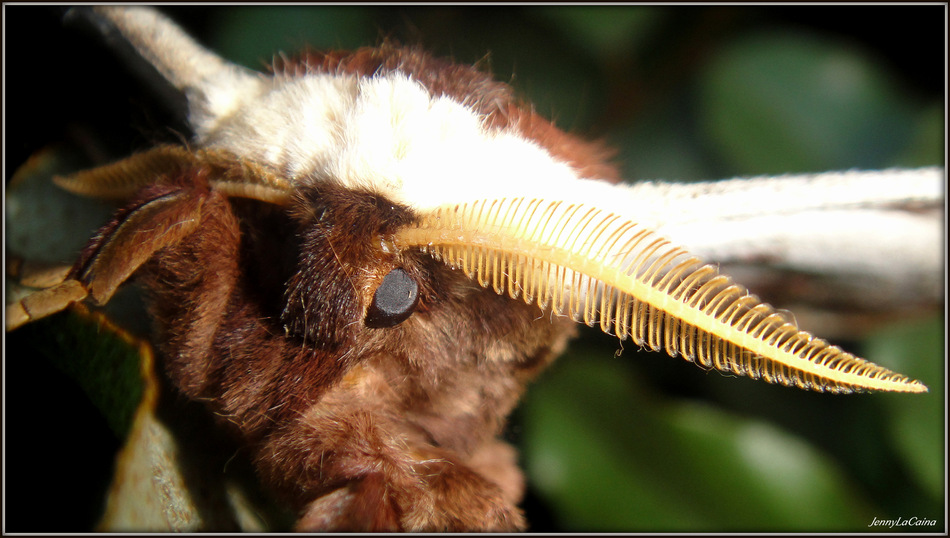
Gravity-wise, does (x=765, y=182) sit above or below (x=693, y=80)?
below

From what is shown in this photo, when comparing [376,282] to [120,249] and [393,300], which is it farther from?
[120,249]

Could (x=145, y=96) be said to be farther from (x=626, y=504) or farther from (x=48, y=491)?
(x=626, y=504)

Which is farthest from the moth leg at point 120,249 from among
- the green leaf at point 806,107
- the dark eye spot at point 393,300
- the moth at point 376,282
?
the green leaf at point 806,107

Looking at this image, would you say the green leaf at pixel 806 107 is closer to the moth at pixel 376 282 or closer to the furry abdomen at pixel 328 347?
the moth at pixel 376 282

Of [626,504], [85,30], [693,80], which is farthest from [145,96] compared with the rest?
[693,80]

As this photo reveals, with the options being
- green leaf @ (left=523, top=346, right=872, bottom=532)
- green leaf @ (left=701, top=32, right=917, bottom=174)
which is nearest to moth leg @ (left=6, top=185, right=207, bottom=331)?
green leaf @ (left=523, top=346, right=872, bottom=532)

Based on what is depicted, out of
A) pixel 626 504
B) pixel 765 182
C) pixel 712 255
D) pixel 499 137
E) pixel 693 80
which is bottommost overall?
pixel 626 504
